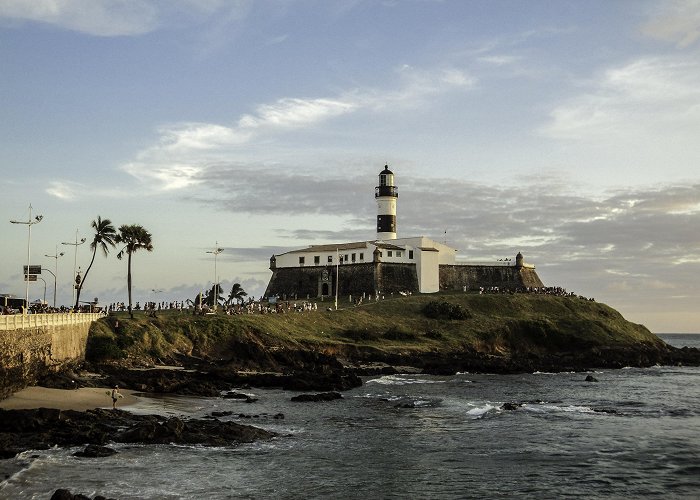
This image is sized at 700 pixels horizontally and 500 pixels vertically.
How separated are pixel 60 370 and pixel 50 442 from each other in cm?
1851

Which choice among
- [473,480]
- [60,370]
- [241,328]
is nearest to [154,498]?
[473,480]

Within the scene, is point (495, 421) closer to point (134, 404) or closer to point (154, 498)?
point (134, 404)

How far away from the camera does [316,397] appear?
45.7m

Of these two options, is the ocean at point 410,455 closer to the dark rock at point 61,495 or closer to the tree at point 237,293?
the dark rock at point 61,495

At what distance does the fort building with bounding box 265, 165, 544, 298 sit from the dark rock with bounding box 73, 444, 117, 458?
2935 inches

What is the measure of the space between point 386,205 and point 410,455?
8064 centimetres

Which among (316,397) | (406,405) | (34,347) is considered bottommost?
(406,405)

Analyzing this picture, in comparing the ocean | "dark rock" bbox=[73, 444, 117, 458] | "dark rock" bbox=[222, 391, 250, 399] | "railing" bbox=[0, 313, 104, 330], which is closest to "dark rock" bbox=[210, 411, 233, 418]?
the ocean

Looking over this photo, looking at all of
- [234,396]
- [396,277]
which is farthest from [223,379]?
[396,277]

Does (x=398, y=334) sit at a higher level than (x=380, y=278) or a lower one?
lower

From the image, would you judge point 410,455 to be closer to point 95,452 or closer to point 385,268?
point 95,452

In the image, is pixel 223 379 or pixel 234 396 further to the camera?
pixel 223 379

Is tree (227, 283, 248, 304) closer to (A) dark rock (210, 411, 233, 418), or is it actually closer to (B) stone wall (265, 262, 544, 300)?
(B) stone wall (265, 262, 544, 300)

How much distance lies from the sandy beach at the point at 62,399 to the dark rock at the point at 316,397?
32.6 feet
